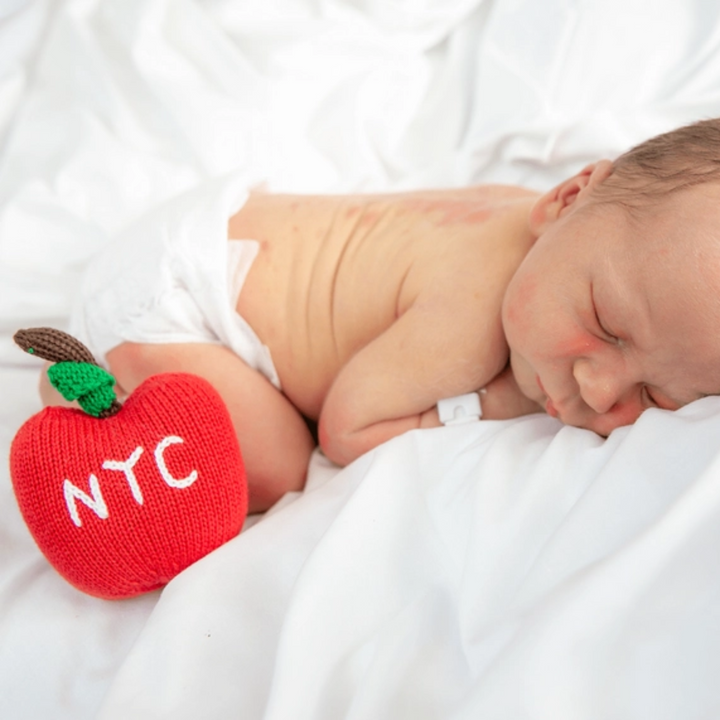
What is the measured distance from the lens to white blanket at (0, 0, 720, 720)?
1.95 feet

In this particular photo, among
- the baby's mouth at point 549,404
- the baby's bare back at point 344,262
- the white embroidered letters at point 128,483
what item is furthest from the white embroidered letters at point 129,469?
the baby's mouth at point 549,404

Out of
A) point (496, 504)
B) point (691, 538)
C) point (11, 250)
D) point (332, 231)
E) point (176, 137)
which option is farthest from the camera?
point (176, 137)

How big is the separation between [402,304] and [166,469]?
428 mm

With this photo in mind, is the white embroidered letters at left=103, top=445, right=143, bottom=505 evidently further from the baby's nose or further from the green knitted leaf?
the baby's nose

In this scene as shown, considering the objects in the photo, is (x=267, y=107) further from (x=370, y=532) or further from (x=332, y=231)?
(x=370, y=532)

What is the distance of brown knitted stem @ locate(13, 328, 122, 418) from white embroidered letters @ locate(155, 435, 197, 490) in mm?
125

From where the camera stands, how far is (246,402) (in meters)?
1.06

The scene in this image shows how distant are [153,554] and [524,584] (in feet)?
1.28

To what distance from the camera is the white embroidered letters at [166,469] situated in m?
0.76

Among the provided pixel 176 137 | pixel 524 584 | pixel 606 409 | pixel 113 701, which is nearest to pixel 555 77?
pixel 176 137

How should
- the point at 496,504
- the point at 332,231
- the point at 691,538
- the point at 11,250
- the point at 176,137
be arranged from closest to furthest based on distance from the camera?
1. the point at 691,538
2. the point at 496,504
3. the point at 332,231
4. the point at 11,250
5. the point at 176,137

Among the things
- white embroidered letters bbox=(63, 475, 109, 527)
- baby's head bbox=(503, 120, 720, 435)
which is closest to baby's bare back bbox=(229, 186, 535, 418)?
baby's head bbox=(503, 120, 720, 435)

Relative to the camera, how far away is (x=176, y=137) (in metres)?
1.43

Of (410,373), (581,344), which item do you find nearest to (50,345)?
(410,373)
